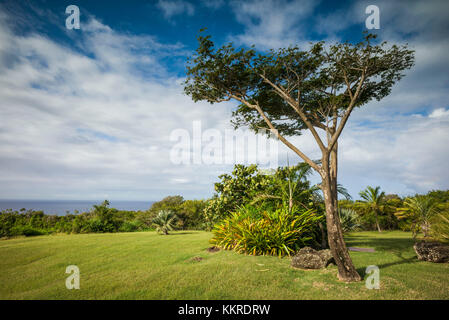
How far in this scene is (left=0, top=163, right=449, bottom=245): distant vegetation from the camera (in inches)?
275

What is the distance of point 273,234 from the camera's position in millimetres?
6902

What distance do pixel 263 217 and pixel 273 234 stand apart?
999mm

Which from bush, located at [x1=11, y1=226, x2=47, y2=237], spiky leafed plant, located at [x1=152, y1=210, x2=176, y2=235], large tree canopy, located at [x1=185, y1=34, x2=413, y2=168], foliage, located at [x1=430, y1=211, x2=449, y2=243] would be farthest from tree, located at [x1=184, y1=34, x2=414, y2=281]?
bush, located at [x1=11, y1=226, x2=47, y2=237]

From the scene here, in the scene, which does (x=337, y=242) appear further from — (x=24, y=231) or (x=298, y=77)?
(x=24, y=231)

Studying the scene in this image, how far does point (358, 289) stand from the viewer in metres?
4.03

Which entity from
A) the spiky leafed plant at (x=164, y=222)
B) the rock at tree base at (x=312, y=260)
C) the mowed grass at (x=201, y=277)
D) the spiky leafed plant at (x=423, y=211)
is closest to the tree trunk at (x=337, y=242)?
the mowed grass at (x=201, y=277)

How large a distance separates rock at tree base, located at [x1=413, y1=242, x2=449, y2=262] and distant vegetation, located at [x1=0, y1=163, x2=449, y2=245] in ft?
2.54

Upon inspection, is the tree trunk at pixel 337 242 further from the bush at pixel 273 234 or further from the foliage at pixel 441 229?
the foliage at pixel 441 229

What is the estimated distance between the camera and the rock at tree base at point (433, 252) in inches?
226

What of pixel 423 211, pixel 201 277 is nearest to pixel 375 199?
pixel 423 211

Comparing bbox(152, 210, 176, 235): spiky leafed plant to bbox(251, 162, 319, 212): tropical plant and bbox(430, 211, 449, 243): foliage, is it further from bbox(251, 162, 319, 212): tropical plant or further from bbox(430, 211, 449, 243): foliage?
bbox(430, 211, 449, 243): foliage

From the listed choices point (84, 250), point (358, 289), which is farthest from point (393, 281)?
point (84, 250)
